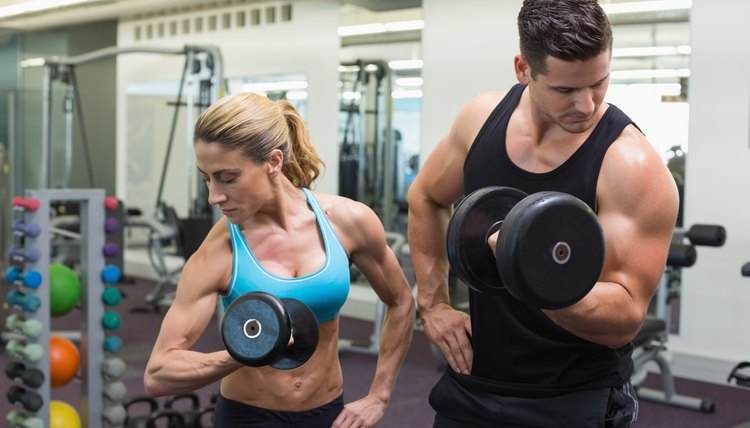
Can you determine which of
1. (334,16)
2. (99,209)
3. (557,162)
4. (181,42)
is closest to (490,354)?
(557,162)

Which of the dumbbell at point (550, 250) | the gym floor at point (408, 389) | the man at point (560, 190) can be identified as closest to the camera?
the dumbbell at point (550, 250)

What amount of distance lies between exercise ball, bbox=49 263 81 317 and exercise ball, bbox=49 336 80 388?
16 centimetres

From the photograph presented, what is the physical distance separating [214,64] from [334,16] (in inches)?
39.6

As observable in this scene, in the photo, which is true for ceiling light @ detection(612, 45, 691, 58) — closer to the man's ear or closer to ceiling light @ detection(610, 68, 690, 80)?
ceiling light @ detection(610, 68, 690, 80)

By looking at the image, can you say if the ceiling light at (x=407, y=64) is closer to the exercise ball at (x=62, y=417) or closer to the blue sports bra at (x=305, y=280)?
the exercise ball at (x=62, y=417)

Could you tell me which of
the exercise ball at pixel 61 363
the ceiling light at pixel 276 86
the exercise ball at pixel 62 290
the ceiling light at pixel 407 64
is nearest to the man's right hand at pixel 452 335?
the exercise ball at pixel 61 363

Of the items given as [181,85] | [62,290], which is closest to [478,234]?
[62,290]

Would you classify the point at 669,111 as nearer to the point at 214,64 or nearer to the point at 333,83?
the point at 333,83

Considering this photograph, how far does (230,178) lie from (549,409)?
2.26 feet

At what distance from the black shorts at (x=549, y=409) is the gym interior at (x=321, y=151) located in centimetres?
183

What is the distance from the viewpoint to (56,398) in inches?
169

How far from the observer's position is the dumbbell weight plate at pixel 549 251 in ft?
3.87

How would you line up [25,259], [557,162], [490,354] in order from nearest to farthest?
[557,162], [490,354], [25,259]

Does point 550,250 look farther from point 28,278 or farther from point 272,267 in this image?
point 28,278
